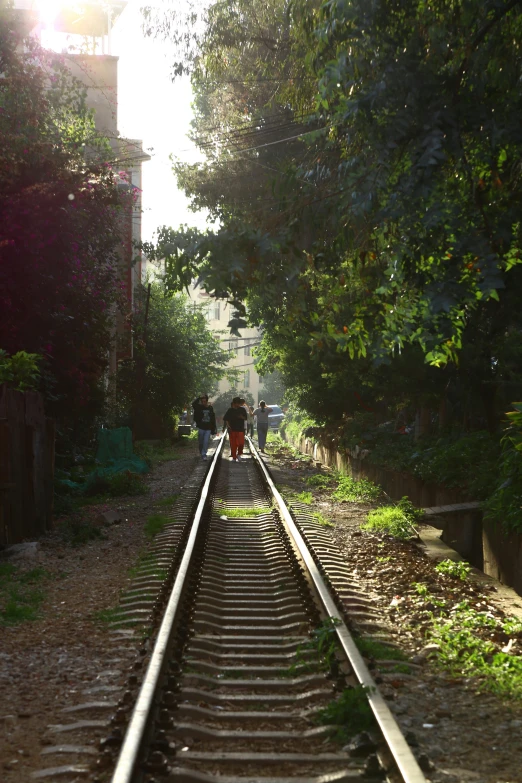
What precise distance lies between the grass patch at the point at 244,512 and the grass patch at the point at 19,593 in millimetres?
4868

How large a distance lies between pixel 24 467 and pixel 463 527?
19.8 feet

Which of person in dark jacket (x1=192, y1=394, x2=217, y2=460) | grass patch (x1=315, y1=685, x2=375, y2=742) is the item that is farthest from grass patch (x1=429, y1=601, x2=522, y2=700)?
person in dark jacket (x1=192, y1=394, x2=217, y2=460)

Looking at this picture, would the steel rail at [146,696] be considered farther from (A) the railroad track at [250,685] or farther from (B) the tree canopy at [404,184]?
(B) the tree canopy at [404,184]

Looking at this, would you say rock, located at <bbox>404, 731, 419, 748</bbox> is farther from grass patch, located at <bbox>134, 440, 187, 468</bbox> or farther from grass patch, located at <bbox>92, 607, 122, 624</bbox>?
grass patch, located at <bbox>134, 440, 187, 468</bbox>

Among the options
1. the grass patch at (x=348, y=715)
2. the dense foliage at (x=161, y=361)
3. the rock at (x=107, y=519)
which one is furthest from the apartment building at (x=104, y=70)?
the grass patch at (x=348, y=715)

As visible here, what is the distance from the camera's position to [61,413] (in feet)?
56.7

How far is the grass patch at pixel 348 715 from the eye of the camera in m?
4.45

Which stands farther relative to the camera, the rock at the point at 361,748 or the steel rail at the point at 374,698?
the rock at the point at 361,748

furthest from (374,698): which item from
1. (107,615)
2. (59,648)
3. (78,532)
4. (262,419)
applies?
(262,419)

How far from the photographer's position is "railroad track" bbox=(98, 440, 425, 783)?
13.2ft

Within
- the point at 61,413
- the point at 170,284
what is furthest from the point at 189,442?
the point at 170,284

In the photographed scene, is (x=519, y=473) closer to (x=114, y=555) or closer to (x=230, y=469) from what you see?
(x=114, y=555)

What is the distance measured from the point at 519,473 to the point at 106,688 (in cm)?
516

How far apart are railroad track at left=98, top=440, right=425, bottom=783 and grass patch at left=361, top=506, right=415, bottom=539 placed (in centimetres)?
219
